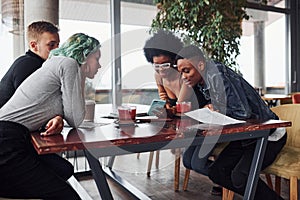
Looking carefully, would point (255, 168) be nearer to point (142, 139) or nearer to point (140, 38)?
point (142, 139)

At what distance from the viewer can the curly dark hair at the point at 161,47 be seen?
7.26 ft

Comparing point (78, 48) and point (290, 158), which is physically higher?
point (78, 48)

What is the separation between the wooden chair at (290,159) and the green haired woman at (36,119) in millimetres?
1183

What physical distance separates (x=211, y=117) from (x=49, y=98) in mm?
861

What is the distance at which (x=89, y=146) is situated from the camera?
48.4 inches

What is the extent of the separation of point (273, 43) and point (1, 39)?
189 inches

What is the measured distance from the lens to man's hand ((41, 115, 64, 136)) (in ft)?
4.60

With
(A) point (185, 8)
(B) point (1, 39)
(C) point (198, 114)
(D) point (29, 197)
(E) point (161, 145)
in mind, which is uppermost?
(A) point (185, 8)

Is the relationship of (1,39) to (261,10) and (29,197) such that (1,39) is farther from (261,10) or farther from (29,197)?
(261,10)

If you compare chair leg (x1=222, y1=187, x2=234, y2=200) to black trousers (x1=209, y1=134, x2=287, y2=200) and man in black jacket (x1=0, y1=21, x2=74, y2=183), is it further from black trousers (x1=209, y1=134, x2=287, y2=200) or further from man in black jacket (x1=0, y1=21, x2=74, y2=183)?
man in black jacket (x1=0, y1=21, x2=74, y2=183)

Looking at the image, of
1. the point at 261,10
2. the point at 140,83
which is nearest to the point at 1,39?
the point at 140,83

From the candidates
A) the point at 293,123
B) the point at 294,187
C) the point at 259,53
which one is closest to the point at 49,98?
the point at 294,187

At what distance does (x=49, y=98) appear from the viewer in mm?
1479

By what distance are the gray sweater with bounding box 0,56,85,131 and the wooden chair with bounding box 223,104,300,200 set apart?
120 cm
